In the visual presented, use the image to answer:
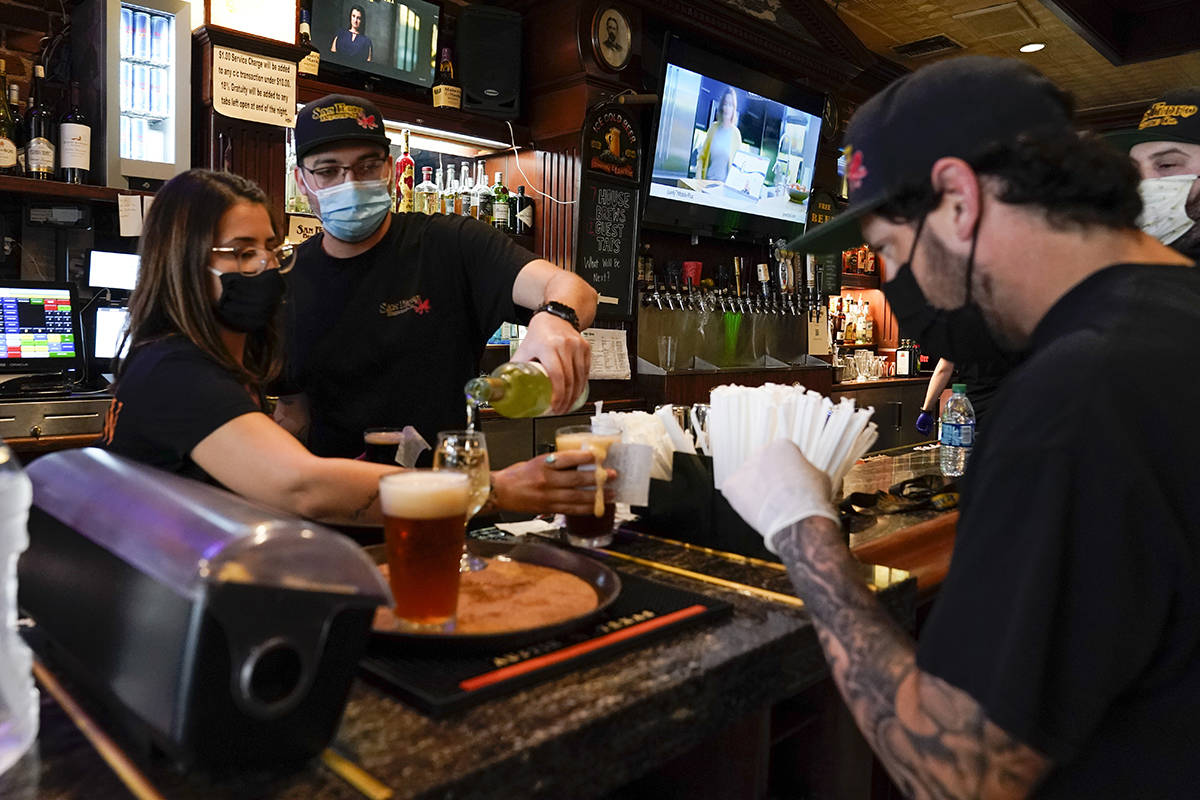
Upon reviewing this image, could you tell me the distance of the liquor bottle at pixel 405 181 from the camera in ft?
13.7

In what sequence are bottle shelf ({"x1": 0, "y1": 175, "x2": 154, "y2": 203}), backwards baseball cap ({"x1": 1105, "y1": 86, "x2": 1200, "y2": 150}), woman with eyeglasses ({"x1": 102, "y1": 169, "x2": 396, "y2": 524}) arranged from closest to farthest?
1. woman with eyeglasses ({"x1": 102, "y1": 169, "x2": 396, "y2": 524})
2. backwards baseball cap ({"x1": 1105, "y1": 86, "x2": 1200, "y2": 150})
3. bottle shelf ({"x1": 0, "y1": 175, "x2": 154, "y2": 203})

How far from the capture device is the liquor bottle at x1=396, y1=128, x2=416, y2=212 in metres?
4.18

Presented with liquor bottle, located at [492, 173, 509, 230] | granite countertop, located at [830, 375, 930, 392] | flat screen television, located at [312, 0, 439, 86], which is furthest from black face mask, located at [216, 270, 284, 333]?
granite countertop, located at [830, 375, 930, 392]

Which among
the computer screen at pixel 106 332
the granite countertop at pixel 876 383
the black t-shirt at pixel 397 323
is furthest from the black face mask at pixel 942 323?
the granite countertop at pixel 876 383

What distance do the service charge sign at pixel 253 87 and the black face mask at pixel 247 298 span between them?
2.15 meters

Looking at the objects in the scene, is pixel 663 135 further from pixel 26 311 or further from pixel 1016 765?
pixel 1016 765

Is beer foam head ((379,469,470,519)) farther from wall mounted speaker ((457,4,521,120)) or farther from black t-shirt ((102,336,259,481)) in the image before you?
wall mounted speaker ((457,4,521,120))

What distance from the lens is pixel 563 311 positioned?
2.03 metres

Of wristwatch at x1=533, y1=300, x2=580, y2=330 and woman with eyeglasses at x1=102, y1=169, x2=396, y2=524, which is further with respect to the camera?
wristwatch at x1=533, y1=300, x2=580, y2=330

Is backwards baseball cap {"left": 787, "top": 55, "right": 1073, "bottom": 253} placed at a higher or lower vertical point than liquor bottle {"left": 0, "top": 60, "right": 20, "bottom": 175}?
lower

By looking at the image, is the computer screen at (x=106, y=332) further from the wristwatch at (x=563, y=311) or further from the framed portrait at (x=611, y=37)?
the framed portrait at (x=611, y=37)

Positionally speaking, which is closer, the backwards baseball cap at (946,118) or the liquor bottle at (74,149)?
the backwards baseball cap at (946,118)

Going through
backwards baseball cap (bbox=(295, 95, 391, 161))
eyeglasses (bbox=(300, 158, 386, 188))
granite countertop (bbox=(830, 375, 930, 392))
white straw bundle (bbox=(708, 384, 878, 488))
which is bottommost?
granite countertop (bbox=(830, 375, 930, 392))

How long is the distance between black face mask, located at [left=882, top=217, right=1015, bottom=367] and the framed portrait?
12.2 ft
